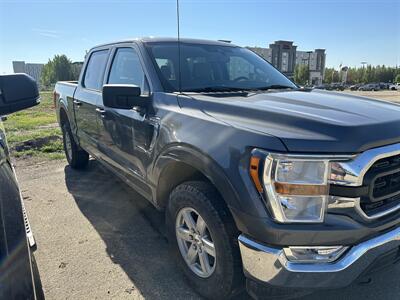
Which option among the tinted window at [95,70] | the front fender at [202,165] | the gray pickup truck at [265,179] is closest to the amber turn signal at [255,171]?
the gray pickup truck at [265,179]

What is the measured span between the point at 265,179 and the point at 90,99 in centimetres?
310

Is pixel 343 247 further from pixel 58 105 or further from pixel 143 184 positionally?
pixel 58 105

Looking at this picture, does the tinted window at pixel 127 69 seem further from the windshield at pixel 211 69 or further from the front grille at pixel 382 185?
the front grille at pixel 382 185

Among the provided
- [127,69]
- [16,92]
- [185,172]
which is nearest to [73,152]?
[127,69]

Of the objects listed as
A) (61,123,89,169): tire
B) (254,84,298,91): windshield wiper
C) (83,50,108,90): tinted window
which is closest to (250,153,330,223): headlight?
(254,84,298,91): windshield wiper

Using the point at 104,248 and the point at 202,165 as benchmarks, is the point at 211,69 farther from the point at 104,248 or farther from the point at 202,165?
the point at 104,248

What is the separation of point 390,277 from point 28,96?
290 cm

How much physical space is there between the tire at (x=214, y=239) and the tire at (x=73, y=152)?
3.60 m

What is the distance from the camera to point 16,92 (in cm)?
184

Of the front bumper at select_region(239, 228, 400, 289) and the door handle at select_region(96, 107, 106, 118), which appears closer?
the front bumper at select_region(239, 228, 400, 289)

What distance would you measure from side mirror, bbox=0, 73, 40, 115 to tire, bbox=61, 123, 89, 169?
376cm

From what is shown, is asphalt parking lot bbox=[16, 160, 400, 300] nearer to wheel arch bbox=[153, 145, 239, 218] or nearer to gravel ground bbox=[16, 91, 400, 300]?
gravel ground bbox=[16, 91, 400, 300]

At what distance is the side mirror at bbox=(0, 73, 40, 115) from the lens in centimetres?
179

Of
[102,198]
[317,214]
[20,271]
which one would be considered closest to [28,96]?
[20,271]
